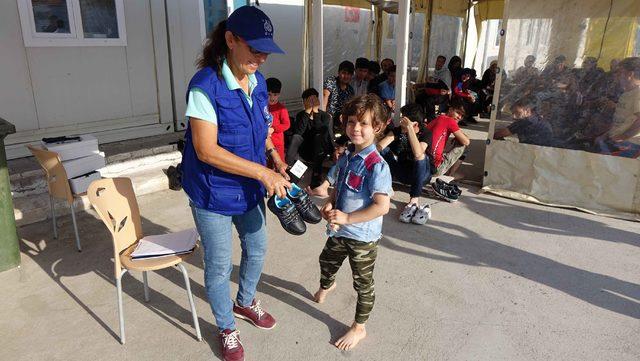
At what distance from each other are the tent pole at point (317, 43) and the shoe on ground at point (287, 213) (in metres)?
4.15

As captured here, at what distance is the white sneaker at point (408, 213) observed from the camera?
4.52 m

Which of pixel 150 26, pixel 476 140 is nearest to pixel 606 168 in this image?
pixel 476 140

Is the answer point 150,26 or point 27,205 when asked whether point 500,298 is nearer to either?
point 27,205

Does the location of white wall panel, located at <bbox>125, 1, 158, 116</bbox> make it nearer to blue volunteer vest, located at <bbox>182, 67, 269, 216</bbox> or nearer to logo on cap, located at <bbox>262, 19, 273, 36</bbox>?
blue volunteer vest, located at <bbox>182, 67, 269, 216</bbox>

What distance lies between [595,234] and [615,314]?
56.7 inches

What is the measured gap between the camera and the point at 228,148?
220 cm

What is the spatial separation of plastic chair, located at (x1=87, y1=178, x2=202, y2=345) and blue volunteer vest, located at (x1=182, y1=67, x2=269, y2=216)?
1.83 ft

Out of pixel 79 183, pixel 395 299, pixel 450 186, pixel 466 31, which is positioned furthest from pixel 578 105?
pixel 466 31

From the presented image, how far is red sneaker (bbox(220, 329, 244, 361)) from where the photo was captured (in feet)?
8.24

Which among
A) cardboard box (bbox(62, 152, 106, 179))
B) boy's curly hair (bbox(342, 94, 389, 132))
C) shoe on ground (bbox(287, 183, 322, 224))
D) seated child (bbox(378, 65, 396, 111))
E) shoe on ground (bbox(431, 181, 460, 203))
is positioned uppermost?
boy's curly hair (bbox(342, 94, 389, 132))

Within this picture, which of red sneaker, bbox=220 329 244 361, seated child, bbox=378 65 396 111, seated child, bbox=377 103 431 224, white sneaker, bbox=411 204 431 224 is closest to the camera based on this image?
red sneaker, bbox=220 329 244 361

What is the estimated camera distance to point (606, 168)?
470 cm

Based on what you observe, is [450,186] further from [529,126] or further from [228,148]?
[228,148]

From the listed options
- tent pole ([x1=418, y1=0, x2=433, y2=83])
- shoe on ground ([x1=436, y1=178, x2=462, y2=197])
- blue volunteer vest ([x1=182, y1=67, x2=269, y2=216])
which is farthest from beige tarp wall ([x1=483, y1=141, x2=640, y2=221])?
tent pole ([x1=418, y1=0, x2=433, y2=83])
